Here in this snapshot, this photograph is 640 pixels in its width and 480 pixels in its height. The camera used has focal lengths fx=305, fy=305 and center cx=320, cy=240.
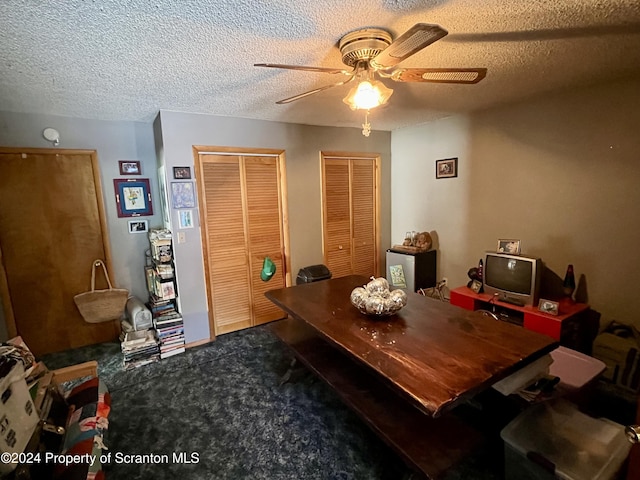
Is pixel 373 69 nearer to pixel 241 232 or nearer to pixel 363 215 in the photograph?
pixel 241 232

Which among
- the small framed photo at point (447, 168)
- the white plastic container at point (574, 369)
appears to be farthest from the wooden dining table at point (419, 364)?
the small framed photo at point (447, 168)

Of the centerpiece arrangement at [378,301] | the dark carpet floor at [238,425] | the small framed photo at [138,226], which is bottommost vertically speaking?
the dark carpet floor at [238,425]

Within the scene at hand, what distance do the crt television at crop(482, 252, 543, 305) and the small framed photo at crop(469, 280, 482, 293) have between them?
73 mm

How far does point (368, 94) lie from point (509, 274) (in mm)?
2141

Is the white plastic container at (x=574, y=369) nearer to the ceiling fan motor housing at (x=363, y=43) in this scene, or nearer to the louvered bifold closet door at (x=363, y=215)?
the ceiling fan motor housing at (x=363, y=43)

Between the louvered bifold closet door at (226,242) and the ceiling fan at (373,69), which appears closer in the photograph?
the ceiling fan at (373,69)

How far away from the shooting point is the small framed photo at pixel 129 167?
3.15 metres

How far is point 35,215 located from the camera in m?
2.87

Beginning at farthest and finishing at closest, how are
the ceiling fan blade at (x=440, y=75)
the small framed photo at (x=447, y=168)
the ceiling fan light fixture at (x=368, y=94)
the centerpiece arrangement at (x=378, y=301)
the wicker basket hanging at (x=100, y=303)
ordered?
the small framed photo at (x=447, y=168) → the wicker basket hanging at (x=100, y=303) → the centerpiece arrangement at (x=378, y=301) → the ceiling fan light fixture at (x=368, y=94) → the ceiling fan blade at (x=440, y=75)

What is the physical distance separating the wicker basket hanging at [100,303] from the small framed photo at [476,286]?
11.5 feet

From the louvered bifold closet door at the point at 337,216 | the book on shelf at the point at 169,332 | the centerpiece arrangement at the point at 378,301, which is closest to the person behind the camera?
Answer: the centerpiece arrangement at the point at 378,301

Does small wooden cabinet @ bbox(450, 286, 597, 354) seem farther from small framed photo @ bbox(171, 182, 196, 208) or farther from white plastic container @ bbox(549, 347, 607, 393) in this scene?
small framed photo @ bbox(171, 182, 196, 208)

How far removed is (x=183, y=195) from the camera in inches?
113

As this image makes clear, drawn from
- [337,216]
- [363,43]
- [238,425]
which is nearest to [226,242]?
[337,216]
